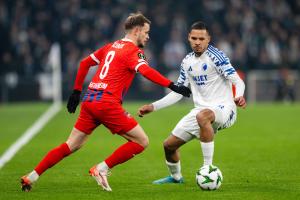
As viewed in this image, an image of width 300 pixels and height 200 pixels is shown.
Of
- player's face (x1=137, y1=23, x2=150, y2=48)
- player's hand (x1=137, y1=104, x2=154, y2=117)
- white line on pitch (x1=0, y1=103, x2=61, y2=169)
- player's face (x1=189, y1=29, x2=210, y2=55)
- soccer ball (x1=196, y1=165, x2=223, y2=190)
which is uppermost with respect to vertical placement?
player's face (x1=137, y1=23, x2=150, y2=48)

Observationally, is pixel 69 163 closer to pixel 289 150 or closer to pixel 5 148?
pixel 5 148

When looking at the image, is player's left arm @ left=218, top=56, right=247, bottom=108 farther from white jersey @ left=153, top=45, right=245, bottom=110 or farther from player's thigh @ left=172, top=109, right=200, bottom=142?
player's thigh @ left=172, top=109, right=200, bottom=142

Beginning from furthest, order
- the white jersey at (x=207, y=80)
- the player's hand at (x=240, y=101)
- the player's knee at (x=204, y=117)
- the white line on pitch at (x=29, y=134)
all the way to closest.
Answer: the white line on pitch at (x=29, y=134) < the white jersey at (x=207, y=80) < the player's knee at (x=204, y=117) < the player's hand at (x=240, y=101)

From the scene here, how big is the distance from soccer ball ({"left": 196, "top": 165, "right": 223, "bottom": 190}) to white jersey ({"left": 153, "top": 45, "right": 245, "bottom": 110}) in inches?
40.1

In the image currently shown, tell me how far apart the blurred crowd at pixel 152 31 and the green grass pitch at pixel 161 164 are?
25.2ft

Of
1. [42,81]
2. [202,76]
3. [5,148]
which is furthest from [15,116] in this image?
[202,76]

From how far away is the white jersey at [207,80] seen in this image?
32.6 ft

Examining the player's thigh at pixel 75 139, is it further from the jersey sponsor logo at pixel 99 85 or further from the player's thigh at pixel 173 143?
the player's thigh at pixel 173 143

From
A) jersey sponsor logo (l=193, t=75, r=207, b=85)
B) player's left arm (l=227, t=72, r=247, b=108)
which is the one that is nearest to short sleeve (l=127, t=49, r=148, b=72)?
jersey sponsor logo (l=193, t=75, r=207, b=85)

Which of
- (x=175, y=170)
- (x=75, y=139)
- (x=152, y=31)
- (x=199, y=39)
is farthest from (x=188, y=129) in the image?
(x=152, y=31)

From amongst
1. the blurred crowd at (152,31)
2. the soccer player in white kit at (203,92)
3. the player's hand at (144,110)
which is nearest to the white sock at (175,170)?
the soccer player in white kit at (203,92)

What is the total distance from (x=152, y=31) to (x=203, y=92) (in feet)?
64.1

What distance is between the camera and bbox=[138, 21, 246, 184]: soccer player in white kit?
980 cm

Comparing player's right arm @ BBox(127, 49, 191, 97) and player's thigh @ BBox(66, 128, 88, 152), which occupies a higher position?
player's right arm @ BBox(127, 49, 191, 97)
